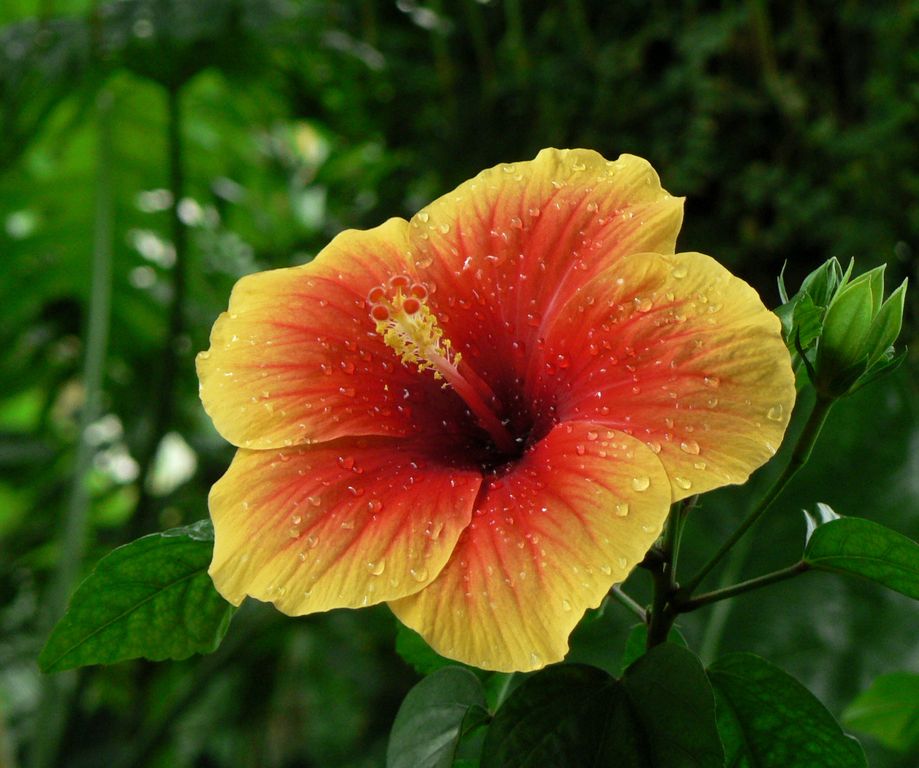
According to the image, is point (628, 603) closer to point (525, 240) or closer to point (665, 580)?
point (665, 580)

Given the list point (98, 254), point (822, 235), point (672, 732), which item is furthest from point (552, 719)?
point (98, 254)

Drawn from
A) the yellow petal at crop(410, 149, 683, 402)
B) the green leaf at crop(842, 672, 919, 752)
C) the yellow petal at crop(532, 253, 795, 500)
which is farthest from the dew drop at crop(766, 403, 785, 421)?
the green leaf at crop(842, 672, 919, 752)

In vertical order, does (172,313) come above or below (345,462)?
below

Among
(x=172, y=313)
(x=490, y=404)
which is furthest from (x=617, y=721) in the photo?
(x=172, y=313)

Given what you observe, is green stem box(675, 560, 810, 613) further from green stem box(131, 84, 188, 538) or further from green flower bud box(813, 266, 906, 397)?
green stem box(131, 84, 188, 538)

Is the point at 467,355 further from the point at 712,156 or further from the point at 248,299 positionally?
the point at 712,156
